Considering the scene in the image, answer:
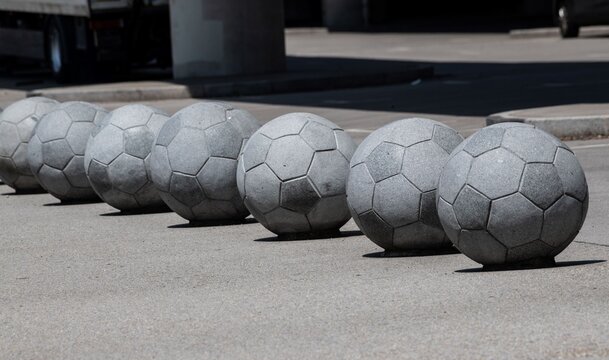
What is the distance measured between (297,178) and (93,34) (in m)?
19.5

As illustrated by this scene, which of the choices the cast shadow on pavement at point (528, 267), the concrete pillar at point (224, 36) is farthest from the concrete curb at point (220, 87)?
the cast shadow on pavement at point (528, 267)

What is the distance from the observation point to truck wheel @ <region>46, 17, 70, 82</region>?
30.4 metres

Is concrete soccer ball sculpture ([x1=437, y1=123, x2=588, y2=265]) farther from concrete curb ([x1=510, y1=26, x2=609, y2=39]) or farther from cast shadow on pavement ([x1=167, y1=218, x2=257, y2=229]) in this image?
concrete curb ([x1=510, y1=26, x2=609, y2=39])

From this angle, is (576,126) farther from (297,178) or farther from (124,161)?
(297,178)

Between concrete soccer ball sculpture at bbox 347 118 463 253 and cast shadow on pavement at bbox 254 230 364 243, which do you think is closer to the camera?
concrete soccer ball sculpture at bbox 347 118 463 253

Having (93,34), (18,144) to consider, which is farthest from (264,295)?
(93,34)

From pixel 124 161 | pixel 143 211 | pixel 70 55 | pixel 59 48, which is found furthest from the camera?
pixel 59 48

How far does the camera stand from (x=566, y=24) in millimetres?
38438

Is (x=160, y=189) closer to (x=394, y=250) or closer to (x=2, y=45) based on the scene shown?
(x=394, y=250)

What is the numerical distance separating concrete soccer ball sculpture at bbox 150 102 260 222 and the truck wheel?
19075 mm

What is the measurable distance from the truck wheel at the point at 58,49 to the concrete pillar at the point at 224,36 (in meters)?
2.83

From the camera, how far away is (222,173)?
11.5 m

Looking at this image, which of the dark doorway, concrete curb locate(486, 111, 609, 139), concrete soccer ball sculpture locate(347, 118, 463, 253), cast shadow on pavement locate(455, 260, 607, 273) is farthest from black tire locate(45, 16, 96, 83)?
the dark doorway

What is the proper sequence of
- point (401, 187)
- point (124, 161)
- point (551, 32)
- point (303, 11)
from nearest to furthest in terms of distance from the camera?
point (401, 187)
point (124, 161)
point (551, 32)
point (303, 11)
